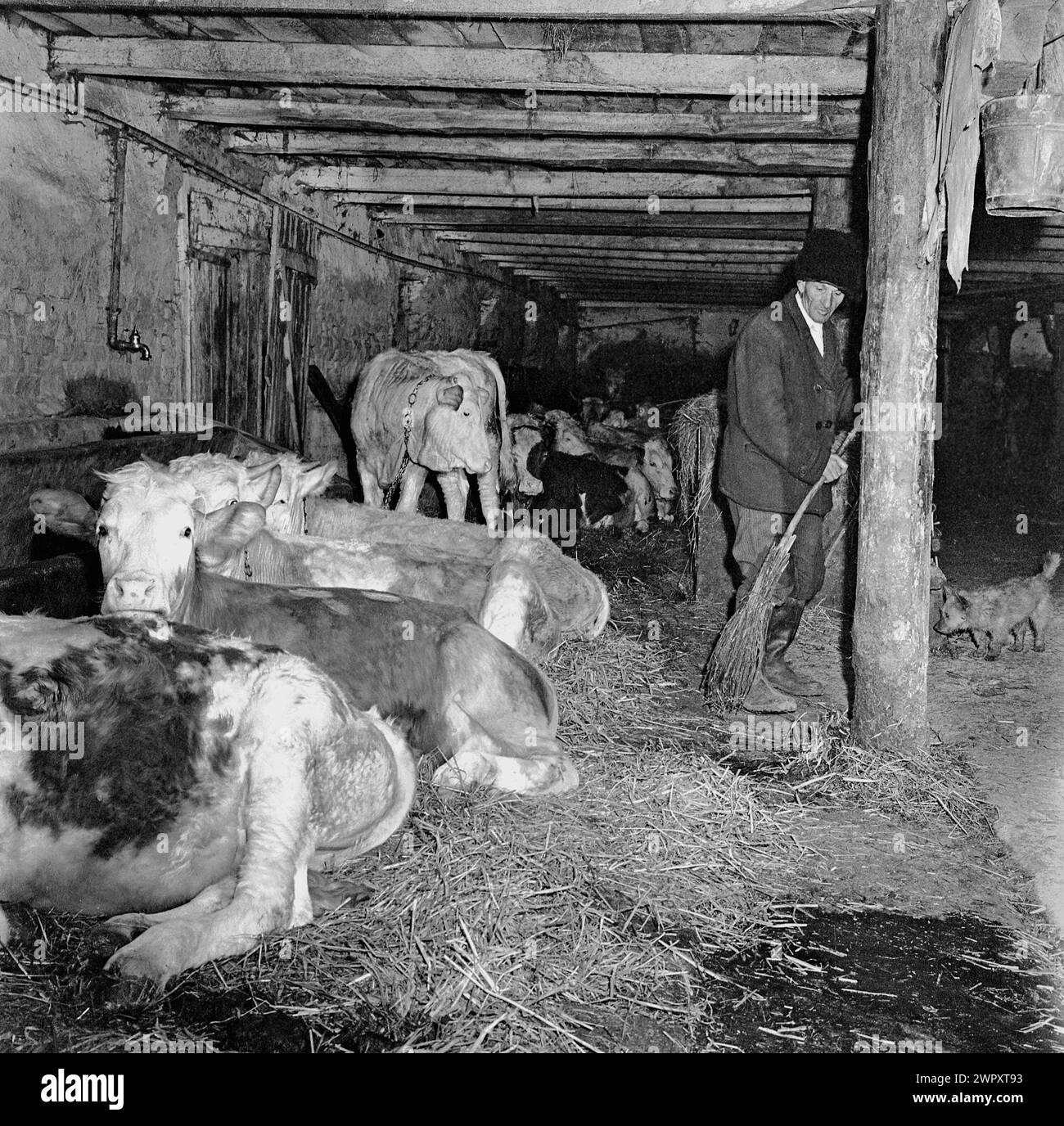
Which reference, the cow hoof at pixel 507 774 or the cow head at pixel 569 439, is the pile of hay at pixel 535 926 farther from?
the cow head at pixel 569 439

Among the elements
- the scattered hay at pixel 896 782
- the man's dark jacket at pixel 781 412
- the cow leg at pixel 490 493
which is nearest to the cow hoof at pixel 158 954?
the scattered hay at pixel 896 782

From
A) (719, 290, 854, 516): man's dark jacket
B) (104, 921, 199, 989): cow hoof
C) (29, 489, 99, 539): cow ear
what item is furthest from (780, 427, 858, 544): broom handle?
(104, 921, 199, 989): cow hoof

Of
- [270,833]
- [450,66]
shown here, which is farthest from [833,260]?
[270,833]

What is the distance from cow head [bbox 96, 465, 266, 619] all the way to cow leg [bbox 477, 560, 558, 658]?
1.78 metres

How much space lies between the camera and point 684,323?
24.4 m

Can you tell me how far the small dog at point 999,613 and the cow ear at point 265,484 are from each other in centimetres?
448

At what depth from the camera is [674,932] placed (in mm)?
3477

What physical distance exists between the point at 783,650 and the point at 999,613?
193cm

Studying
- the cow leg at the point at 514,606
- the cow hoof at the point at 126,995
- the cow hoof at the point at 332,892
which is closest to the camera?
the cow hoof at the point at 126,995

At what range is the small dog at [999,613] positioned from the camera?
724 cm

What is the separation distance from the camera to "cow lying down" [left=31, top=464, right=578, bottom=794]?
393cm

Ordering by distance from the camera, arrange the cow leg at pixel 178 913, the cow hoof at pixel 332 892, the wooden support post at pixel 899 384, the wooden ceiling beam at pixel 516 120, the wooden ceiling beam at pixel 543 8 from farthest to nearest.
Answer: the wooden ceiling beam at pixel 516 120 → the wooden ceiling beam at pixel 543 8 → the wooden support post at pixel 899 384 → the cow hoof at pixel 332 892 → the cow leg at pixel 178 913

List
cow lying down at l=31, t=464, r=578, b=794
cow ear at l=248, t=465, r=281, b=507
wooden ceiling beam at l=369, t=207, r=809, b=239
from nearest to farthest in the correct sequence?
cow lying down at l=31, t=464, r=578, b=794 → cow ear at l=248, t=465, r=281, b=507 → wooden ceiling beam at l=369, t=207, r=809, b=239

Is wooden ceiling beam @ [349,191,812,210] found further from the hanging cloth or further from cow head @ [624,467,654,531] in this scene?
the hanging cloth
